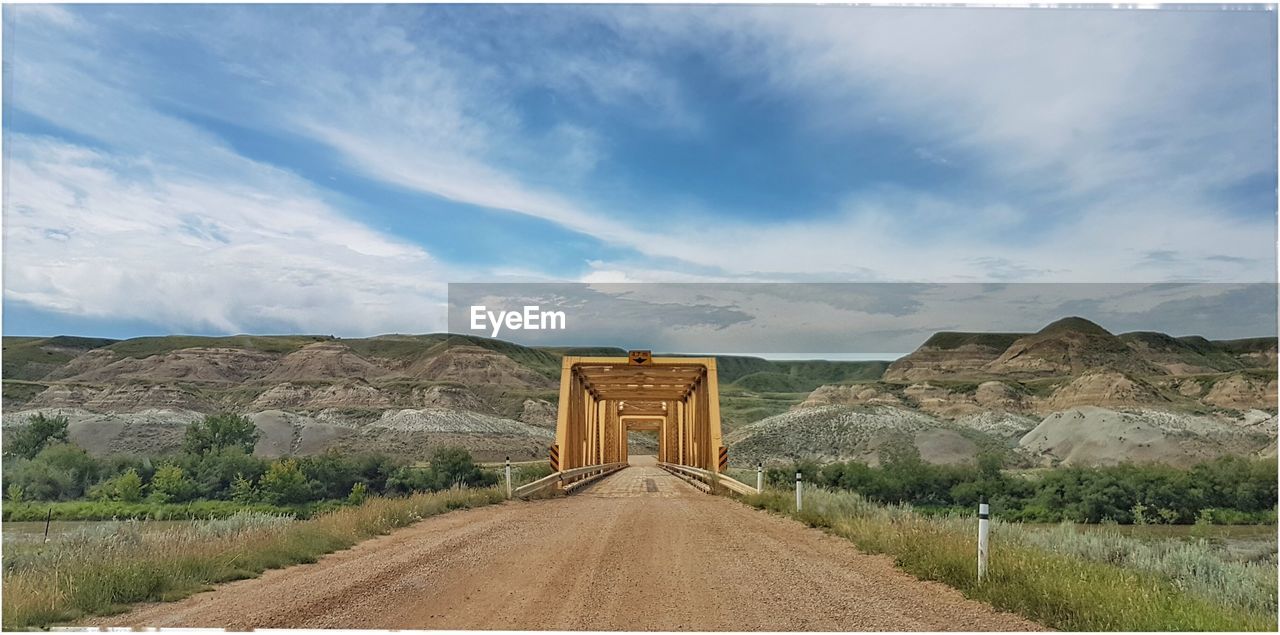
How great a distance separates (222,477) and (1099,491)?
38893 mm

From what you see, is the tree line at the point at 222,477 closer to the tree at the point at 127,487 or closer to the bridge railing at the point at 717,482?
the tree at the point at 127,487

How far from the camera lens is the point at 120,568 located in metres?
7.85

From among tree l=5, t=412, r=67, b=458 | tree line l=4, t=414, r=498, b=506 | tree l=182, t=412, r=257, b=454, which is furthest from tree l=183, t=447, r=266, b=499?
tree l=5, t=412, r=67, b=458

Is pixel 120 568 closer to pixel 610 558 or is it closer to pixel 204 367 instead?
pixel 610 558

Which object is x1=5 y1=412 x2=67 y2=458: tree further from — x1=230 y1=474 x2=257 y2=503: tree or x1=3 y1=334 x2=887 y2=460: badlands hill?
x1=230 y1=474 x2=257 y2=503: tree

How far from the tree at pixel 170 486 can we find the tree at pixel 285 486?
334 centimetres

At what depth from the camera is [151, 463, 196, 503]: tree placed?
29.0 meters

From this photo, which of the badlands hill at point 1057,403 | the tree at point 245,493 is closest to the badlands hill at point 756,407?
the badlands hill at point 1057,403

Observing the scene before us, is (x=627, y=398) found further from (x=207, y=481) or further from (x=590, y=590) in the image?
(x=590, y=590)

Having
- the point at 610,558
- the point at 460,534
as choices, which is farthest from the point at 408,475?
the point at 610,558

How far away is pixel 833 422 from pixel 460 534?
2138 inches

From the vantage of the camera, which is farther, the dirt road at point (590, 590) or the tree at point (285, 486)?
the tree at point (285, 486)

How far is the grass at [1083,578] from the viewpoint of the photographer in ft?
21.5

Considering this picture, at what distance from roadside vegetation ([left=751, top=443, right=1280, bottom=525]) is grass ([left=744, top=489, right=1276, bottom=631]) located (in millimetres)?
11972
